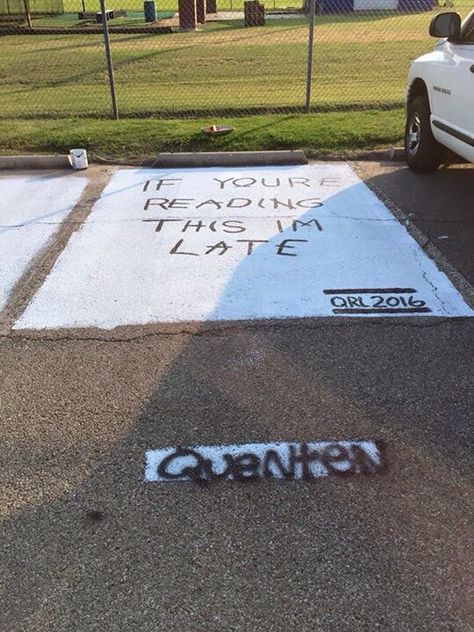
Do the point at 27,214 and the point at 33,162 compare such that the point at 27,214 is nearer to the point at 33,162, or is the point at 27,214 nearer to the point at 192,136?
the point at 33,162

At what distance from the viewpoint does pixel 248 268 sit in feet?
16.0

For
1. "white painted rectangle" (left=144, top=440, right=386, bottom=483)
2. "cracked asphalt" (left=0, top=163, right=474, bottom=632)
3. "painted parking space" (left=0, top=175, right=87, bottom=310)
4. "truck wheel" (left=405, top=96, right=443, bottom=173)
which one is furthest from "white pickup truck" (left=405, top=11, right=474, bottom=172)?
"painted parking space" (left=0, top=175, right=87, bottom=310)

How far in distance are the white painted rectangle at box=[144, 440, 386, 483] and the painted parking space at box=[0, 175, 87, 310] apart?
212 cm

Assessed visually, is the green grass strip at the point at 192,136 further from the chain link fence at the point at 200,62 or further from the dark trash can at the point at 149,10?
the dark trash can at the point at 149,10

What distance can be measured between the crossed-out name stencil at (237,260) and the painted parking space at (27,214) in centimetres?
30

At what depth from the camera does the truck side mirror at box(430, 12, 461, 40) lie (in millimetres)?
5844

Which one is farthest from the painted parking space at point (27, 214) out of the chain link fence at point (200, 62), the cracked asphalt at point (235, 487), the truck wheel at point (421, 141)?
→ the truck wheel at point (421, 141)

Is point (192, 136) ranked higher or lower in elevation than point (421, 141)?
lower

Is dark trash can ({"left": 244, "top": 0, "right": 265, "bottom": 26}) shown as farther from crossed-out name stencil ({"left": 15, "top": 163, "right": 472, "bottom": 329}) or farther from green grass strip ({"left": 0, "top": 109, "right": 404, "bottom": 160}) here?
crossed-out name stencil ({"left": 15, "top": 163, "right": 472, "bottom": 329})

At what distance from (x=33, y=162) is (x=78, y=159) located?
63cm

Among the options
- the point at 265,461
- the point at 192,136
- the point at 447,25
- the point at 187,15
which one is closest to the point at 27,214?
the point at 192,136

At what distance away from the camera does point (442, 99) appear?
6125mm

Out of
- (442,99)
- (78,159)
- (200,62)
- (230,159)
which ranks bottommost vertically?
(200,62)

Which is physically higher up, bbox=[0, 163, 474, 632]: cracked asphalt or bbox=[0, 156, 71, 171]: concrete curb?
bbox=[0, 163, 474, 632]: cracked asphalt
